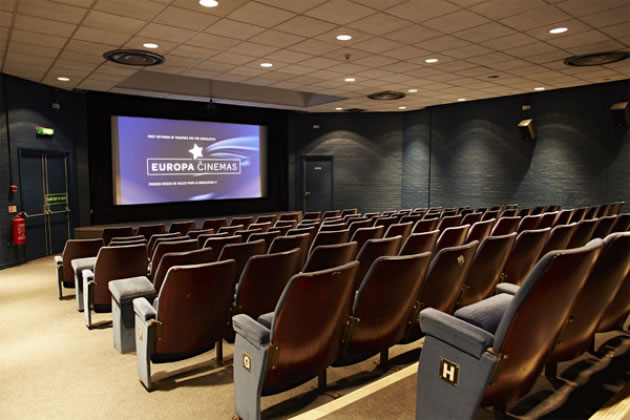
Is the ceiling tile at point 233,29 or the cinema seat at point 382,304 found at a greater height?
the ceiling tile at point 233,29

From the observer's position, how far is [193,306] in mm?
2691

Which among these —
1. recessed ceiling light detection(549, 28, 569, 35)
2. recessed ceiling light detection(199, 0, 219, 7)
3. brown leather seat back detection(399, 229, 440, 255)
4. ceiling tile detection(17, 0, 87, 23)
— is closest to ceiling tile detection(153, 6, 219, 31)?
recessed ceiling light detection(199, 0, 219, 7)

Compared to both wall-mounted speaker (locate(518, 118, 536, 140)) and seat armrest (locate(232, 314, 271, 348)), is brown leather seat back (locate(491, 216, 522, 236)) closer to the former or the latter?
seat armrest (locate(232, 314, 271, 348))

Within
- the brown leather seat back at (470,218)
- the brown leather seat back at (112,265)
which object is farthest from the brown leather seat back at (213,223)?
the brown leather seat back at (470,218)

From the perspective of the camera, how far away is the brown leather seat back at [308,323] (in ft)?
6.51

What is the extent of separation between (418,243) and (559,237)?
1183mm

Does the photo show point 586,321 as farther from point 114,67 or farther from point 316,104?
point 316,104

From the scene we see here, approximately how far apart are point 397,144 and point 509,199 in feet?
12.9

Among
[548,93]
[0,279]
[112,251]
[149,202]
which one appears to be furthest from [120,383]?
[548,93]

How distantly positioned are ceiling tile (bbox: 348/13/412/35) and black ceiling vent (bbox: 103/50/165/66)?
330 centimetres

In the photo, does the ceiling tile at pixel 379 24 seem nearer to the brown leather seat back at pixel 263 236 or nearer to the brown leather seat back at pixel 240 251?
the brown leather seat back at pixel 263 236

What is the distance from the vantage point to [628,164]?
28.2 feet

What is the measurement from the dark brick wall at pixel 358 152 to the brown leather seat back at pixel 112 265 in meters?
8.88

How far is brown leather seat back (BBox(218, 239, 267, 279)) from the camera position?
3.46 meters
